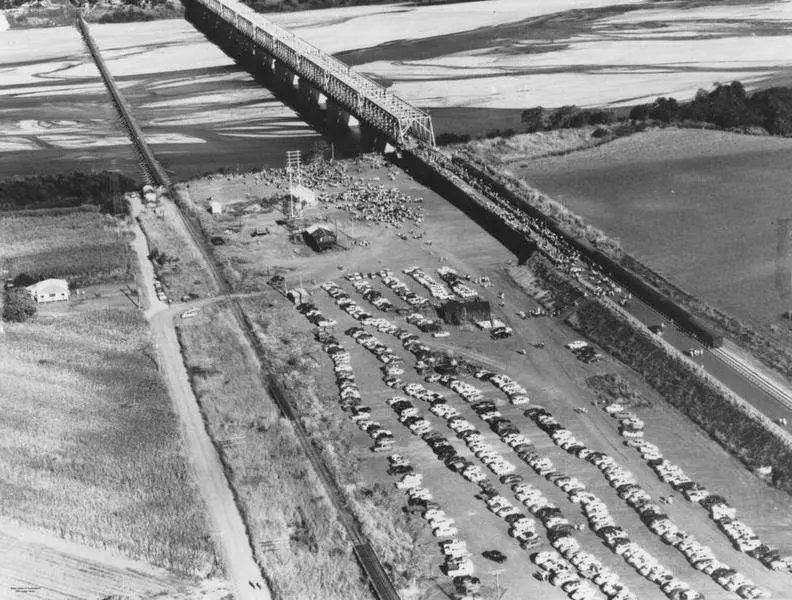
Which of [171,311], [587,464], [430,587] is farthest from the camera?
[171,311]

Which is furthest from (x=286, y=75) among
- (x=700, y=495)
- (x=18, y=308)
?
(x=700, y=495)

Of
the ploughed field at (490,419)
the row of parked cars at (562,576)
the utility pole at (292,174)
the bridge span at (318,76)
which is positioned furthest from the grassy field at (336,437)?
the bridge span at (318,76)

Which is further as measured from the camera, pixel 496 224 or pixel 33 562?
pixel 496 224

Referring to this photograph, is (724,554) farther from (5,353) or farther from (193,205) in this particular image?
(193,205)

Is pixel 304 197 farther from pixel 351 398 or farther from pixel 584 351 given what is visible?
pixel 351 398

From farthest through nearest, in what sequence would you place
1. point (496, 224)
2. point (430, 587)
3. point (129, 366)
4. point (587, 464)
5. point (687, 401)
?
point (496, 224) → point (129, 366) → point (687, 401) → point (587, 464) → point (430, 587)

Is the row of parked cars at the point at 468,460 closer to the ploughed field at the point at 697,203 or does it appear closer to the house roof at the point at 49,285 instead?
the ploughed field at the point at 697,203

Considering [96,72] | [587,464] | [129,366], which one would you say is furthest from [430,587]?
[96,72]
